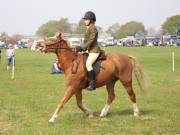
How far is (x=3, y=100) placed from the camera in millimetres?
15406

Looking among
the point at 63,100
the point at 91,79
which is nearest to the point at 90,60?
the point at 91,79

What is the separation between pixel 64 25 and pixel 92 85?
534 feet

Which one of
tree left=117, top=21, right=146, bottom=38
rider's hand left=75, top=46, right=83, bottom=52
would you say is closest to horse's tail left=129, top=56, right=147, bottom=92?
rider's hand left=75, top=46, right=83, bottom=52

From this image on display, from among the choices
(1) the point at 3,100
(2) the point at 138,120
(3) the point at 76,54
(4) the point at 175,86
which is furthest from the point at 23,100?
(4) the point at 175,86

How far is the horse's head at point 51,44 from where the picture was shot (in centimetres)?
1159

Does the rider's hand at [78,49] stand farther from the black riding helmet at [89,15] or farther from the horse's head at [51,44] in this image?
the black riding helmet at [89,15]

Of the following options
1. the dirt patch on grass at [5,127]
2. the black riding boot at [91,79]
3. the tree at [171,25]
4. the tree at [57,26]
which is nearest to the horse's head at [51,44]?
the black riding boot at [91,79]

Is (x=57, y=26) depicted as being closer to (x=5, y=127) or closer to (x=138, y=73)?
(x=138, y=73)

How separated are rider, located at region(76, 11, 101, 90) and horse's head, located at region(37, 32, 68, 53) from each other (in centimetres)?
51

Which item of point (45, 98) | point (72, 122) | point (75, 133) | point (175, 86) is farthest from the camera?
point (175, 86)

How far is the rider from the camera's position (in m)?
11.7

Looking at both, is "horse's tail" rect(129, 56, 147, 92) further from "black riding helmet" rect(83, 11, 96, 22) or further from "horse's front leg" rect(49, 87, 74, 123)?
"horse's front leg" rect(49, 87, 74, 123)

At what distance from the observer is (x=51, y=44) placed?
38.2 ft

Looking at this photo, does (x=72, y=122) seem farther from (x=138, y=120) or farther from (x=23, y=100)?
(x=23, y=100)
